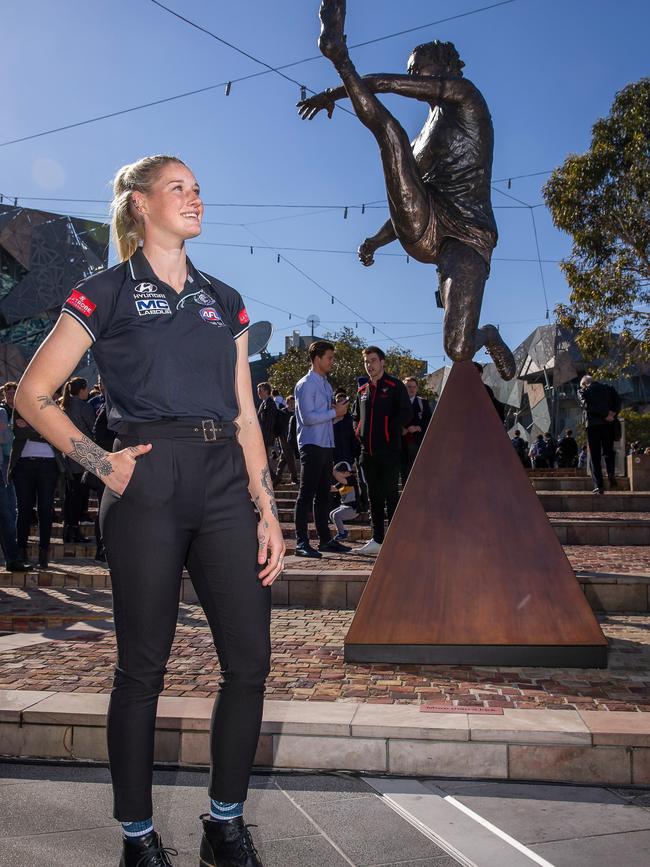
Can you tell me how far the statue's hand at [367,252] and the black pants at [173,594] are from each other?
13.0ft

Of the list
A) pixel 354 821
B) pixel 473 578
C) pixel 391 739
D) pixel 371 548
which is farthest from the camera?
pixel 371 548

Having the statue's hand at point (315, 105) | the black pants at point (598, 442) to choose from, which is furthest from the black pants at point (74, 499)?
the black pants at point (598, 442)

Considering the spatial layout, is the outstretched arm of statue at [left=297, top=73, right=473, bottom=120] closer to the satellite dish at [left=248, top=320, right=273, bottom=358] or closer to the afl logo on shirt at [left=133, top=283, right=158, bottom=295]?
the afl logo on shirt at [left=133, top=283, right=158, bottom=295]

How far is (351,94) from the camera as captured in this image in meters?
4.85

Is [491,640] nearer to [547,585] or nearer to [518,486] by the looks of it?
[547,585]

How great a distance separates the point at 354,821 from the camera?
2.77 m

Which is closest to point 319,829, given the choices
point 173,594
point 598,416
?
point 173,594

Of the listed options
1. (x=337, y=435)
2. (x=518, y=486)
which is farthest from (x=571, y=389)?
(x=518, y=486)

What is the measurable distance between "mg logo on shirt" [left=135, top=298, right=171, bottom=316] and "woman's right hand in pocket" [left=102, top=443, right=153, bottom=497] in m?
0.35

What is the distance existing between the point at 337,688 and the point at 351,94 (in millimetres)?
3133

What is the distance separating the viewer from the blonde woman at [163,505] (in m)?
2.15

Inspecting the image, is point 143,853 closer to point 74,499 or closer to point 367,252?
point 367,252

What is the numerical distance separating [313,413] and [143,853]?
6.26 m

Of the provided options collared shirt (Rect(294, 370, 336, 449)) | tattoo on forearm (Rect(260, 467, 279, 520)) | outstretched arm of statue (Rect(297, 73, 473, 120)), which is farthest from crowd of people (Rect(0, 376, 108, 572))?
tattoo on forearm (Rect(260, 467, 279, 520))
